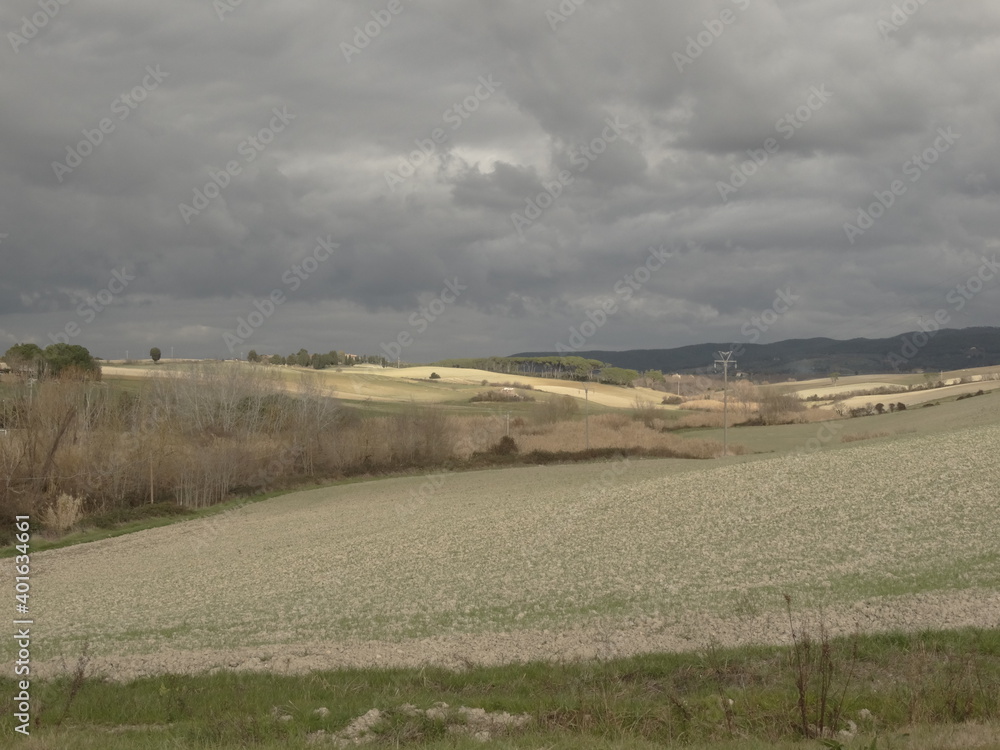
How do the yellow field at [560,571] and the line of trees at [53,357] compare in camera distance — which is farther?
the line of trees at [53,357]

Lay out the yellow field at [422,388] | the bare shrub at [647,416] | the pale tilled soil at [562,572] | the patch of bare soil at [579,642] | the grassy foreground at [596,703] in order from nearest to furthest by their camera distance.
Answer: the grassy foreground at [596,703] → the patch of bare soil at [579,642] → the pale tilled soil at [562,572] → the bare shrub at [647,416] → the yellow field at [422,388]

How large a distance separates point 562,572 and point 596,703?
14336 millimetres

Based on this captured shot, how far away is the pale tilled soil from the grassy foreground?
58.1 inches

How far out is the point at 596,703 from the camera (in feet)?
36.1

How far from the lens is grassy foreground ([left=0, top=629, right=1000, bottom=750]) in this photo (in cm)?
953

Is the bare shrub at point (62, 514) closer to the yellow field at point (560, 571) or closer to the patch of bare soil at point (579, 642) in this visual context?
the yellow field at point (560, 571)

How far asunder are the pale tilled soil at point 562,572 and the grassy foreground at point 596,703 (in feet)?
4.84

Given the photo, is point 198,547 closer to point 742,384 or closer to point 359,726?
point 359,726

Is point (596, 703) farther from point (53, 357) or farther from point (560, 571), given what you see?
point (53, 357)

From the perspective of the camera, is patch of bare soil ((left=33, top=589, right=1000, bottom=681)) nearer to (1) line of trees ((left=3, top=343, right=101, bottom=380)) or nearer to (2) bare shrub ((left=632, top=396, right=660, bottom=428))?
(2) bare shrub ((left=632, top=396, right=660, bottom=428))

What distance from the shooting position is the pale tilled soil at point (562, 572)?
16.3 metres

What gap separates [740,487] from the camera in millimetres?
37000

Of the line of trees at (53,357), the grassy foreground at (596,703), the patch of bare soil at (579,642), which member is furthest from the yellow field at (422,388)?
the grassy foreground at (596,703)

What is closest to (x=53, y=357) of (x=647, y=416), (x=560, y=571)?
(x=647, y=416)
